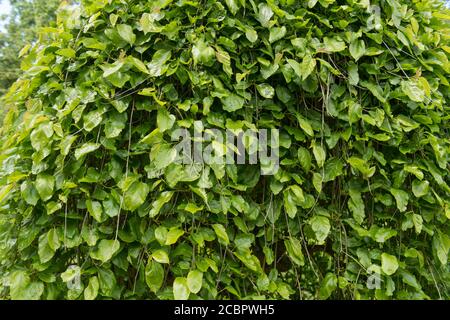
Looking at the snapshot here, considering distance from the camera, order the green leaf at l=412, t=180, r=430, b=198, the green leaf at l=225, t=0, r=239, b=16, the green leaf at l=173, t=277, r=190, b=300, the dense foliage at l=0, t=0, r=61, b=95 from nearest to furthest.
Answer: the green leaf at l=173, t=277, r=190, b=300, the green leaf at l=225, t=0, r=239, b=16, the green leaf at l=412, t=180, r=430, b=198, the dense foliage at l=0, t=0, r=61, b=95

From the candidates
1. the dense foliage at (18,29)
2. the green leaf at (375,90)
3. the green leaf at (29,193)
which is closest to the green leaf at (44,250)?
the green leaf at (29,193)

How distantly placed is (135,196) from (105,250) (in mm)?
187

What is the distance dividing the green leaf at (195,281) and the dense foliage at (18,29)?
935 cm

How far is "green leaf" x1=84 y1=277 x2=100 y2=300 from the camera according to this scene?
117 cm

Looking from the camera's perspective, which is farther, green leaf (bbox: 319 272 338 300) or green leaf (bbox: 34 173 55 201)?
green leaf (bbox: 319 272 338 300)

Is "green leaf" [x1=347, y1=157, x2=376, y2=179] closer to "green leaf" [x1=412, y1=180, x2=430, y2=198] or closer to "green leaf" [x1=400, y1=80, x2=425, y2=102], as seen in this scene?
"green leaf" [x1=412, y1=180, x2=430, y2=198]

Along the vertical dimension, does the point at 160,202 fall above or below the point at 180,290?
above

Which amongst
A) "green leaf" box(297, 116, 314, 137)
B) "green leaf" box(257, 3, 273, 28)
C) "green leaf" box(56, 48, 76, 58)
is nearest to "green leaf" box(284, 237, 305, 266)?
"green leaf" box(297, 116, 314, 137)

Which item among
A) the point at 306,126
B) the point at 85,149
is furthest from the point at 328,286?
the point at 85,149

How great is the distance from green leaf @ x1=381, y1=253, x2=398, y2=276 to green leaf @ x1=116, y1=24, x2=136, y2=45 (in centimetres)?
105

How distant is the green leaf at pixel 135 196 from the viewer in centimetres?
116

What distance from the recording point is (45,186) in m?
1.21

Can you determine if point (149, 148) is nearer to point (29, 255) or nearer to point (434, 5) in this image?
point (29, 255)

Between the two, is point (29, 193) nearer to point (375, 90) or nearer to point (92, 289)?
point (92, 289)
